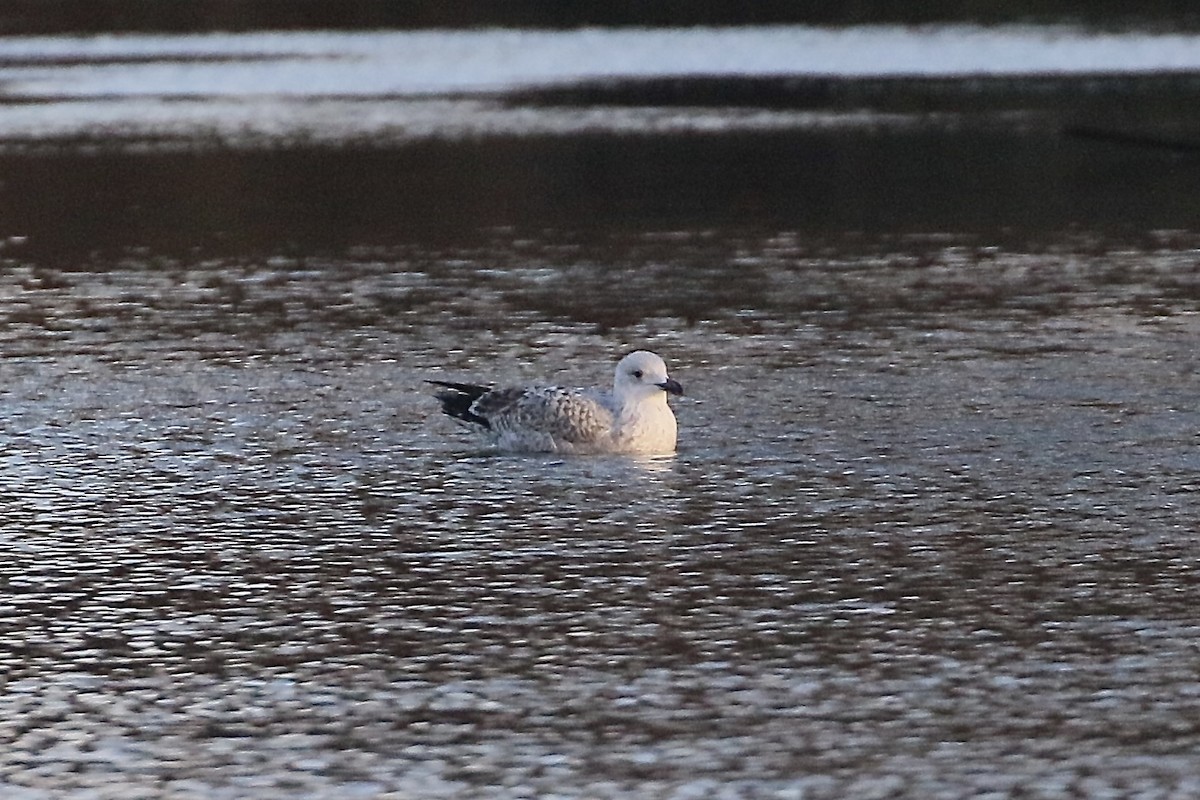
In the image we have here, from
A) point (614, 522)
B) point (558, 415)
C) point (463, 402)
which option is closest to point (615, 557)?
point (614, 522)

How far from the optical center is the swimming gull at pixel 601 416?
15.0 meters

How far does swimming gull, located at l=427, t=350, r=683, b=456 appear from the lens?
15.0 m

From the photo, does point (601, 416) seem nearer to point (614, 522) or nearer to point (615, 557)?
point (614, 522)

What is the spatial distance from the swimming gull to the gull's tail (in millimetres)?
173

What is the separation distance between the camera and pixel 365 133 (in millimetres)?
38812

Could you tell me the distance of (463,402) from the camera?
51.6ft

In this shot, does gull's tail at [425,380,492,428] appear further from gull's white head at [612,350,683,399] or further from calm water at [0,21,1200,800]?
gull's white head at [612,350,683,399]

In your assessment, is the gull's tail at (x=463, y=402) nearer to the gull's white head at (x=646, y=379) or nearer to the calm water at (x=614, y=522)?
the calm water at (x=614, y=522)

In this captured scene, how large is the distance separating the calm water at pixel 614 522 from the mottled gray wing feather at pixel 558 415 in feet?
0.73

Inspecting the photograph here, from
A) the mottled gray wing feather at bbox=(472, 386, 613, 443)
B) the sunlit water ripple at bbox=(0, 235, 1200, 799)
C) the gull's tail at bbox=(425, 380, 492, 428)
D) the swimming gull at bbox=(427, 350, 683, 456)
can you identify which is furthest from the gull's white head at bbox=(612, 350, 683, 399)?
the gull's tail at bbox=(425, 380, 492, 428)

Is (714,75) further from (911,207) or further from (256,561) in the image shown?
(256,561)

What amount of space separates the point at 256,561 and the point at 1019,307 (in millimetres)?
9483

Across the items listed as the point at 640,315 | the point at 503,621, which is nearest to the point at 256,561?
the point at 503,621

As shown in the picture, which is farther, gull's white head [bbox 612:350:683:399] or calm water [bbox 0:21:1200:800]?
gull's white head [bbox 612:350:683:399]
